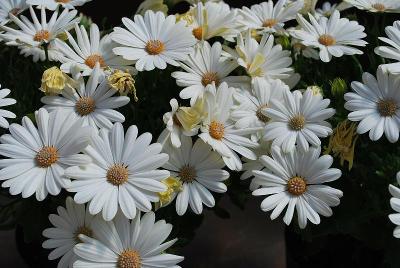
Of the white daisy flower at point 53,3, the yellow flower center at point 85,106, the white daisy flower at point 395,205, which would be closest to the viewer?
the white daisy flower at point 395,205

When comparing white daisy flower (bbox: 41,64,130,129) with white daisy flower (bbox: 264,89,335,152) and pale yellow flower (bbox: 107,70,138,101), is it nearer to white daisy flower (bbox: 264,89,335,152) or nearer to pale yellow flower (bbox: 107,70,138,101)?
pale yellow flower (bbox: 107,70,138,101)

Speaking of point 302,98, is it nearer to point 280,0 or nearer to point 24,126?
point 280,0

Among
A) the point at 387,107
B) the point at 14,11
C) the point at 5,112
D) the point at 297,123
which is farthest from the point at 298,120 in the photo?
the point at 14,11

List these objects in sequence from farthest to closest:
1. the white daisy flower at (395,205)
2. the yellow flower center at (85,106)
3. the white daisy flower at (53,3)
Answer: the white daisy flower at (53,3)
the yellow flower center at (85,106)
the white daisy flower at (395,205)

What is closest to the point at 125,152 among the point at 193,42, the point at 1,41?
the point at 193,42

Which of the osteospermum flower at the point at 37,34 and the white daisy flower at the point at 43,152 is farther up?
the osteospermum flower at the point at 37,34

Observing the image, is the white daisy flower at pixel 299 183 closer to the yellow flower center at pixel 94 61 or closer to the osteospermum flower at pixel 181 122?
the osteospermum flower at pixel 181 122

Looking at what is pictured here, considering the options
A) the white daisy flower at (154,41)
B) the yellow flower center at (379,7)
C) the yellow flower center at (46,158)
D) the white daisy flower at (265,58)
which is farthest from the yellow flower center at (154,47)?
the yellow flower center at (379,7)

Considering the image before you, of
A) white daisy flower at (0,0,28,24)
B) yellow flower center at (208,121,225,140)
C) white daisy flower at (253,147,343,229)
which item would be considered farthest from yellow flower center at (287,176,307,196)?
white daisy flower at (0,0,28,24)
